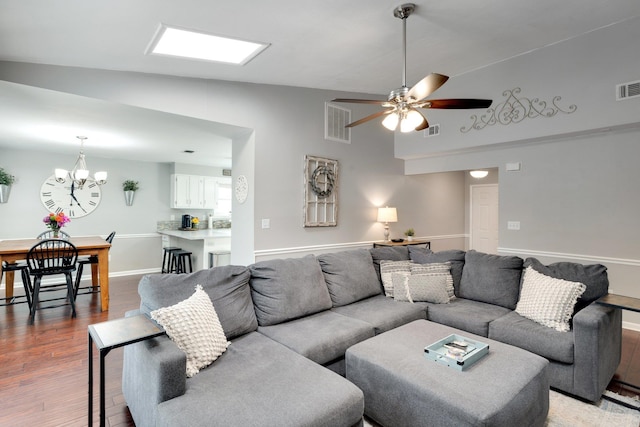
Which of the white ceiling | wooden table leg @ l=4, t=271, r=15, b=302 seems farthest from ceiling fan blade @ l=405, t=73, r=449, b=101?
wooden table leg @ l=4, t=271, r=15, b=302

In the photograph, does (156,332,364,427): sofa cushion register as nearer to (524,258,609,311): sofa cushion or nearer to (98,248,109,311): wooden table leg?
(524,258,609,311): sofa cushion

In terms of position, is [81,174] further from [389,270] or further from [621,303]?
[621,303]

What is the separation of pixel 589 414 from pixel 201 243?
5.66m

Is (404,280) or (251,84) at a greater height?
(251,84)

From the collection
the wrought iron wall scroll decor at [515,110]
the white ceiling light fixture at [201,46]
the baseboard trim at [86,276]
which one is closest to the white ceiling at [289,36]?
the white ceiling light fixture at [201,46]

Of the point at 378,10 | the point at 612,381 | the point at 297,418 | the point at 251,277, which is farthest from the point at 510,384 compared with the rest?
the point at 378,10

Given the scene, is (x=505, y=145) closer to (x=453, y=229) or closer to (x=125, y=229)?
(x=453, y=229)

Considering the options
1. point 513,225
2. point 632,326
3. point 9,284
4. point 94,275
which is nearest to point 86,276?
point 94,275

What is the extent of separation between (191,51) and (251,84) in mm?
1224

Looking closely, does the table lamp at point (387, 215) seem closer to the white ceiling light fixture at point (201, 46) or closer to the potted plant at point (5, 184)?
the white ceiling light fixture at point (201, 46)

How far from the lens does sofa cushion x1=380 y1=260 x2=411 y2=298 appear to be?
11.5 feet

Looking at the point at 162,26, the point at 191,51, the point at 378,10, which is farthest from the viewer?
the point at 191,51

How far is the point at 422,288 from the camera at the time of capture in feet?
10.9

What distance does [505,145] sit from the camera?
4633 mm
